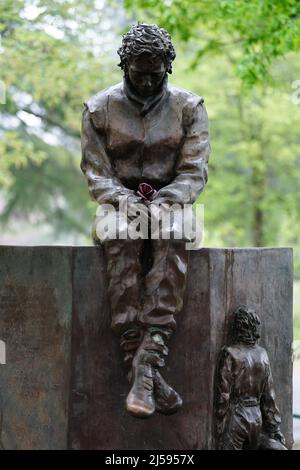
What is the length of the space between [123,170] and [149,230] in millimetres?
619

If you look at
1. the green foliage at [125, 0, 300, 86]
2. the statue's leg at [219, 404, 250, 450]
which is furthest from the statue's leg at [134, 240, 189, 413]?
the green foliage at [125, 0, 300, 86]

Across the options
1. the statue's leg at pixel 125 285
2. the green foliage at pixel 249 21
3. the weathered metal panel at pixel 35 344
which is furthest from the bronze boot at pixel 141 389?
the green foliage at pixel 249 21

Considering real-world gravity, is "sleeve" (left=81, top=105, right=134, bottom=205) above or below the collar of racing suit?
below

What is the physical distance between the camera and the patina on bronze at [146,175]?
190 inches

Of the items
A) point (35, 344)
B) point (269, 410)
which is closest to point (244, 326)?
point (269, 410)

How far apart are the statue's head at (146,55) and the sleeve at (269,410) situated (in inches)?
76.5

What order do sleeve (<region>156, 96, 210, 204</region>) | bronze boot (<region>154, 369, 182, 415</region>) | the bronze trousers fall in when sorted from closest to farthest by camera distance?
bronze boot (<region>154, 369, 182, 415</region>) → the bronze trousers → sleeve (<region>156, 96, 210, 204</region>)

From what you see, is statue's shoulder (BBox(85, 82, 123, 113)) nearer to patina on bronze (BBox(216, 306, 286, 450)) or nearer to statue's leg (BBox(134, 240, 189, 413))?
statue's leg (BBox(134, 240, 189, 413))

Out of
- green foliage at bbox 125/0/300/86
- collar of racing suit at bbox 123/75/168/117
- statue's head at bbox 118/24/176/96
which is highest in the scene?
green foliage at bbox 125/0/300/86

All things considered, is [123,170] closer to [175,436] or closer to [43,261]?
[43,261]

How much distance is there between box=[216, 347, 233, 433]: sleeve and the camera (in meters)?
5.07

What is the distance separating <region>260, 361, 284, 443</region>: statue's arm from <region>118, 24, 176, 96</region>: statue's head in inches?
76.5

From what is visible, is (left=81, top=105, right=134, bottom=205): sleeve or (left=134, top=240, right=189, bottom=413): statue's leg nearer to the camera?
(left=134, top=240, right=189, bottom=413): statue's leg

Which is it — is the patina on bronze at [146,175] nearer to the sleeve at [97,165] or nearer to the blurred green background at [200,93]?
the sleeve at [97,165]
